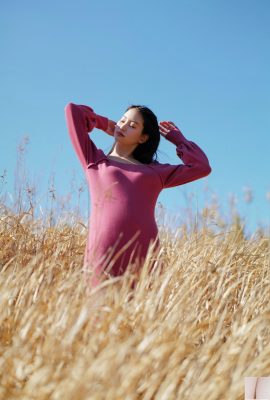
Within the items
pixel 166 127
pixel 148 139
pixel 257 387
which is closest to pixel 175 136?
pixel 166 127

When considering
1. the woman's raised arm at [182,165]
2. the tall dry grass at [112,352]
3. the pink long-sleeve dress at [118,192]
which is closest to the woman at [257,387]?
the tall dry grass at [112,352]

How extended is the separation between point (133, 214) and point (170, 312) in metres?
0.53

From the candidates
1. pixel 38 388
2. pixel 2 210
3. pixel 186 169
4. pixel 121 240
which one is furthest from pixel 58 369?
pixel 2 210

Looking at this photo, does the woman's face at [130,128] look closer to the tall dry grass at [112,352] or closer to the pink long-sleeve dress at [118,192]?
the pink long-sleeve dress at [118,192]

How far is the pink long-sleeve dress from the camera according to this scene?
2.18 metres

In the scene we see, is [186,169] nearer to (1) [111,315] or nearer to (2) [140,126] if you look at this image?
(2) [140,126]

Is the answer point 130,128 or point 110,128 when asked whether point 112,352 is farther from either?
point 110,128

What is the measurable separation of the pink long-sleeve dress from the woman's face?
12cm

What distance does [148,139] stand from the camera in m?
2.69

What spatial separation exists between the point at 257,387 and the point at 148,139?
1.36m

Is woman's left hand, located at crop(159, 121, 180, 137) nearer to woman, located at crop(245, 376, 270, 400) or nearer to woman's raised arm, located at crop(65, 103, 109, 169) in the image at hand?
woman's raised arm, located at crop(65, 103, 109, 169)

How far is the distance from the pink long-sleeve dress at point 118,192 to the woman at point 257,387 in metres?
0.59

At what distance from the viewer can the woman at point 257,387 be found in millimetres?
1644

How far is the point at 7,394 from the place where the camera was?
53.1 inches
